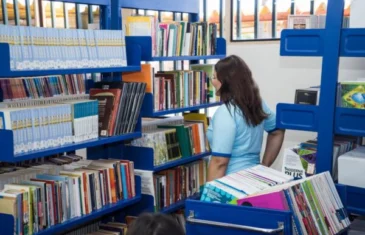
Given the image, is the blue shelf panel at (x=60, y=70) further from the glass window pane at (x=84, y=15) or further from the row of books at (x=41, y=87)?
the glass window pane at (x=84, y=15)

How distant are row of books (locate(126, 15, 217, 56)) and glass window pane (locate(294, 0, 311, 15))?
1.08 m

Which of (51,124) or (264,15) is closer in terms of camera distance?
(51,124)

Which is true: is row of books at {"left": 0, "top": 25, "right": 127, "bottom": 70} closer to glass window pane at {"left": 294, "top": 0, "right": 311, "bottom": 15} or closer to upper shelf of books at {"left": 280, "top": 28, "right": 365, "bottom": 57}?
upper shelf of books at {"left": 280, "top": 28, "right": 365, "bottom": 57}

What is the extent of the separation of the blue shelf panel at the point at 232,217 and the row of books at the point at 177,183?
179 cm

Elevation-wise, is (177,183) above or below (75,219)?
below

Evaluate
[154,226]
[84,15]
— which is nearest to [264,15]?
[84,15]

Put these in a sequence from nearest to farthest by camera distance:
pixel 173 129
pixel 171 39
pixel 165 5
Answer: pixel 171 39, pixel 173 129, pixel 165 5

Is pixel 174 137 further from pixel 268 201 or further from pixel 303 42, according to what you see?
pixel 268 201

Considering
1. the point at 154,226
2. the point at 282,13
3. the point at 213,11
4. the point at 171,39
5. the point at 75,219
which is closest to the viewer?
the point at 154,226

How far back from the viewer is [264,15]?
4867 millimetres

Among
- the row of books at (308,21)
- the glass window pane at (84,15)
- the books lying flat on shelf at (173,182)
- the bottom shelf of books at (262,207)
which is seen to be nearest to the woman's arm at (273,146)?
the books lying flat on shelf at (173,182)

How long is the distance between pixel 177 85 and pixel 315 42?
1.72 meters

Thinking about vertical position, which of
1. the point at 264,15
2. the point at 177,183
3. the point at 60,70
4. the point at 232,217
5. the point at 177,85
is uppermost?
the point at 264,15

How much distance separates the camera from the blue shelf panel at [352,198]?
2059 millimetres
